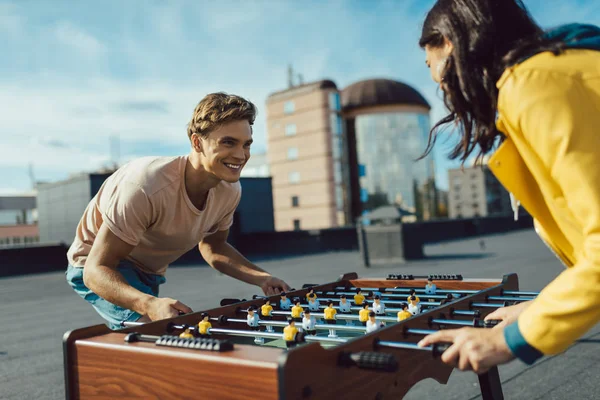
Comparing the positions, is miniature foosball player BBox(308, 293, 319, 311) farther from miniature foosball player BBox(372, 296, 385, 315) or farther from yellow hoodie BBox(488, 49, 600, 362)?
yellow hoodie BBox(488, 49, 600, 362)

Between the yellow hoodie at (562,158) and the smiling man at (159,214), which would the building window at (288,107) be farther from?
the yellow hoodie at (562,158)

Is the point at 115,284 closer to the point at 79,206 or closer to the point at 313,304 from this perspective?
the point at 313,304

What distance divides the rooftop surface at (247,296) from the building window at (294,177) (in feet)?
70.0

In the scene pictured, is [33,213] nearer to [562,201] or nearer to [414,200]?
[414,200]

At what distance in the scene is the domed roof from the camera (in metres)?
36.9

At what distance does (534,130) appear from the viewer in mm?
1257

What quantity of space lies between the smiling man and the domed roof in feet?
114

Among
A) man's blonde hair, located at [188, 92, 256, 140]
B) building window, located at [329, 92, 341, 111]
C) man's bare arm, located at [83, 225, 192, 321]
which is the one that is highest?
building window, located at [329, 92, 341, 111]

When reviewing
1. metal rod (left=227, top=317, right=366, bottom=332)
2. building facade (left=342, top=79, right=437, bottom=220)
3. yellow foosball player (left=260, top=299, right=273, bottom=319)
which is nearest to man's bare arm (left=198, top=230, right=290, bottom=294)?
yellow foosball player (left=260, top=299, right=273, bottom=319)

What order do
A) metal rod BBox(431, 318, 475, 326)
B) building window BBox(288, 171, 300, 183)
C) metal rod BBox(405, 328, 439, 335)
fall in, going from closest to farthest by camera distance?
metal rod BBox(405, 328, 439, 335)
metal rod BBox(431, 318, 475, 326)
building window BBox(288, 171, 300, 183)

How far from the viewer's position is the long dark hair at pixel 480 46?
4.81 feet

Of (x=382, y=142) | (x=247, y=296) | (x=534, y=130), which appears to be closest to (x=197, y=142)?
(x=534, y=130)

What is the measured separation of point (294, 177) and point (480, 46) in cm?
3576

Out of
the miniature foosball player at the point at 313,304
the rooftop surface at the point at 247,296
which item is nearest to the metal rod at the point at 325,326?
the miniature foosball player at the point at 313,304
